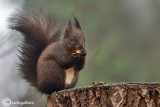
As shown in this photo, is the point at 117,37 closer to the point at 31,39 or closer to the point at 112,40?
the point at 112,40

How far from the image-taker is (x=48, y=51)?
2.90 metres

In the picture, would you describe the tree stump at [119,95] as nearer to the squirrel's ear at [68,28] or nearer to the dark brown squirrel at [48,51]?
the dark brown squirrel at [48,51]

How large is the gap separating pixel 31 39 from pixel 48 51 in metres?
0.25

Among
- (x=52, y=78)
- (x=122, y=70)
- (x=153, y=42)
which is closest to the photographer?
(x=52, y=78)

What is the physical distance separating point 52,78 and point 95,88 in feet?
2.26

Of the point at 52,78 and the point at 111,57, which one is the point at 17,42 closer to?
the point at 52,78

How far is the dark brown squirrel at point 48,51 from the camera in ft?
9.19

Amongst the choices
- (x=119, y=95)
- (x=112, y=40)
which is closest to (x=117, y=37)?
(x=112, y=40)

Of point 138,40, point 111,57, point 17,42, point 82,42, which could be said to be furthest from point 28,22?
point 138,40

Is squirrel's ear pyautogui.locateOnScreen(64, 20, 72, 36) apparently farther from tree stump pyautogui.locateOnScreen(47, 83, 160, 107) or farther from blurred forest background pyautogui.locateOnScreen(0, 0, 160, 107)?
tree stump pyautogui.locateOnScreen(47, 83, 160, 107)

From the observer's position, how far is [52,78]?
277 cm

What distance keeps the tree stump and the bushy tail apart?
907 millimetres

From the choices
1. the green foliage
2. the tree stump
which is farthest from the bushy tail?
the tree stump

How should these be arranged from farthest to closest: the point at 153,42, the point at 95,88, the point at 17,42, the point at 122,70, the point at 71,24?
the point at 153,42 → the point at 122,70 → the point at 17,42 → the point at 71,24 → the point at 95,88
